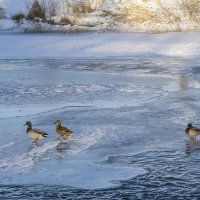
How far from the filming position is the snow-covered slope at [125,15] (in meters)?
28.1

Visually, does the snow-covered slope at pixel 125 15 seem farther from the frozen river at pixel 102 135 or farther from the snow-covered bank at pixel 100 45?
the frozen river at pixel 102 135

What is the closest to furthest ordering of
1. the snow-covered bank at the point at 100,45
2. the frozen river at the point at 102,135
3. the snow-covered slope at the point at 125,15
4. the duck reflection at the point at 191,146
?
the frozen river at the point at 102,135 < the duck reflection at the point at 191,146 < the snow-covered bank at the point at 100,45 < the snow-covered slope at the point at 125,15

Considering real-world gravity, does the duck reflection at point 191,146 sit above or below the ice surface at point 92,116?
below

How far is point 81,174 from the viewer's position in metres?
7.46

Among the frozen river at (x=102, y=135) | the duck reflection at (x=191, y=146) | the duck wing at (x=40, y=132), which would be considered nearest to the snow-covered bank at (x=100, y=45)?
the frozen river at (x=102, y=135)

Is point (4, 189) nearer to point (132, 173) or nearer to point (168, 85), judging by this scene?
point (132, 173)

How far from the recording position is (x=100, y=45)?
22922mm

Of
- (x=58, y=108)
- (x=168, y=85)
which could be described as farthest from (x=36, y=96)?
(x=168, y=85)

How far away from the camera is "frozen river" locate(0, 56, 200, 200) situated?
7035mm

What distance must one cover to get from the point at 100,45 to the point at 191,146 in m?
14.5

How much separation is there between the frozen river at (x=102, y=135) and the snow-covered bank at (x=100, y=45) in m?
4.29

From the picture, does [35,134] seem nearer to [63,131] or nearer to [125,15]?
[63,131]

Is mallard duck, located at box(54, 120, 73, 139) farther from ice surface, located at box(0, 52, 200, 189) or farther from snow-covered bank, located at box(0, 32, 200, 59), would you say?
snow-covered bank, located at box(0, 32, 200, 59)

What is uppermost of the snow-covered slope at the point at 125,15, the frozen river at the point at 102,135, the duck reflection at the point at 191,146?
the snow-covered slope at the point at 125,15
